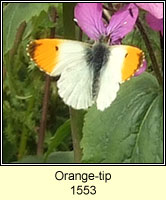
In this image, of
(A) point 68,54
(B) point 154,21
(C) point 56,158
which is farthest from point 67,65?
(C) point 56,158

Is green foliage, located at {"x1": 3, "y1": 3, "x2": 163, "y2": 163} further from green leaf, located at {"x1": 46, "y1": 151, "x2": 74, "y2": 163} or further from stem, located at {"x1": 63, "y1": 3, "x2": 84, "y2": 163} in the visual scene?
green leaf, located at {"x1": 46, "y1": 151, "x2": 74, "y2": 163}

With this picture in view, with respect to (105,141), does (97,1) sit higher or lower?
higher

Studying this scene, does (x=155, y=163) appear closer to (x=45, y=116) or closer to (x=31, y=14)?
(x=31, y=14)

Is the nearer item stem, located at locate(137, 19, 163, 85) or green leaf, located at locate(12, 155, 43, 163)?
stem, located at locate(137, 19, 163, 85)

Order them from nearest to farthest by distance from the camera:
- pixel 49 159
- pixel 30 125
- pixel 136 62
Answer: pixel 136 62
pixel 49 159
pixel 30 125

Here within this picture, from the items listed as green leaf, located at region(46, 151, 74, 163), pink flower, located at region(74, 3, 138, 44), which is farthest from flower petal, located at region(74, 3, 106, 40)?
green leaf, located at region(46, 151, 74, 163)

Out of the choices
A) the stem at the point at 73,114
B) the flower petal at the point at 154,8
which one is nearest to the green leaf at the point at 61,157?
the stem at the point at 73,114

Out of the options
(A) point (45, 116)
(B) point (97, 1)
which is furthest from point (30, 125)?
(B) point (97, 1)
